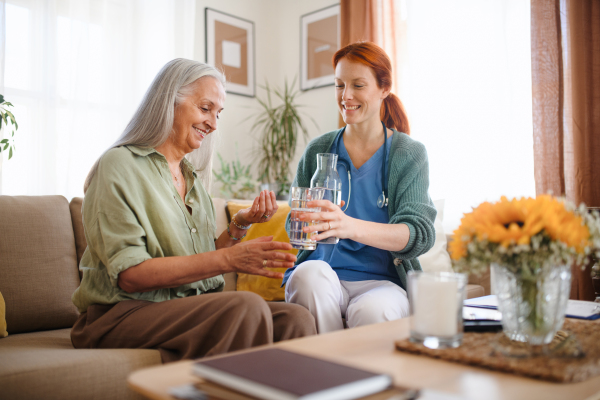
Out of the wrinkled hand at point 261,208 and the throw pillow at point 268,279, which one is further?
the throw pillow at point 268,279

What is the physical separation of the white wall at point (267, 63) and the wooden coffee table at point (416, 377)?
2.96 metres

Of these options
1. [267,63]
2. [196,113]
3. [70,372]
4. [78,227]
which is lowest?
[70,372]

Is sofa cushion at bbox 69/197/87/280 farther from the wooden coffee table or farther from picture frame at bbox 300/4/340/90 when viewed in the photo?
picture frame at bbox 300/4/340/90

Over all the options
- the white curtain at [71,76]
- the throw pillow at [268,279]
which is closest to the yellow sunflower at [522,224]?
the throw pillow at [268,279]

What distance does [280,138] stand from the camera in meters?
3.82

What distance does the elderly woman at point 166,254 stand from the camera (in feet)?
4.13

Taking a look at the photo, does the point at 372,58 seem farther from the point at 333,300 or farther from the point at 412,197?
the point at 333,300

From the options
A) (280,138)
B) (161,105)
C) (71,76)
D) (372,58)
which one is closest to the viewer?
(161,105)

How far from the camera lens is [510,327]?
949 millimetres

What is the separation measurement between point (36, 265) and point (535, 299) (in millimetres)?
1670

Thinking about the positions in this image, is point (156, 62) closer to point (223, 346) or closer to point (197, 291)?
point (197, 291)

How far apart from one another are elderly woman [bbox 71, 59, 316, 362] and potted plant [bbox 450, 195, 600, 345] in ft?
1.76

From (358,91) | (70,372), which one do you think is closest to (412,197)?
(358,91)

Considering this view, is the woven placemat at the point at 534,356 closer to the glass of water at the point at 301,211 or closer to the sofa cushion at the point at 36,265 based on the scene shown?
the glass of water at the point at 301,211
